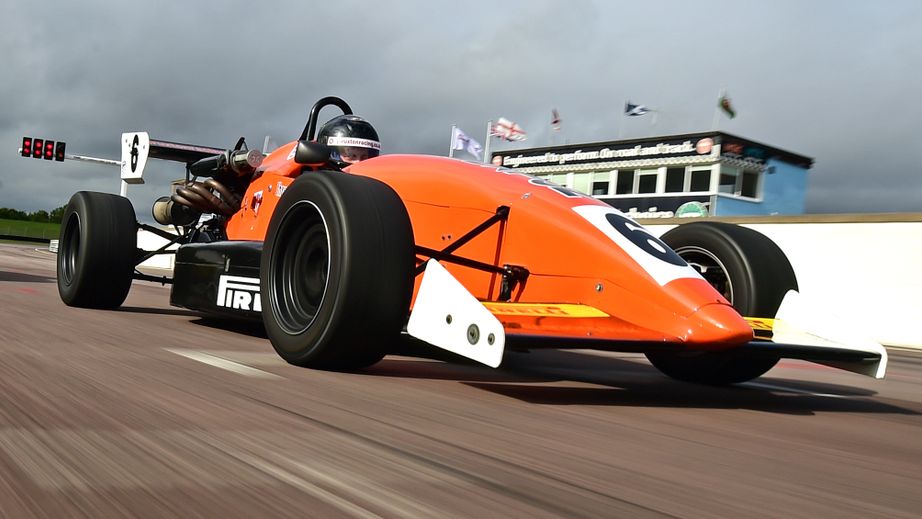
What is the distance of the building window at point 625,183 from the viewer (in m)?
37.7

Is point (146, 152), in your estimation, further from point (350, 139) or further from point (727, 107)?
point (727, 107)

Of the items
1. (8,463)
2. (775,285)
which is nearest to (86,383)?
(8,463)

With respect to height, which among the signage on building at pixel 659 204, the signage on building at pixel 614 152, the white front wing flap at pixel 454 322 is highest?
the signage on building at pixel 614 152

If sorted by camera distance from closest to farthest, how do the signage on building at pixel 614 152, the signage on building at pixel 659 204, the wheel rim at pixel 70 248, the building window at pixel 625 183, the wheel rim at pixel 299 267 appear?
the wheel rim at pixel 299 267
the wheel rim at pixel 70 248
the signage on building at pixel 659 204
the signage on building at pixel 614 152
the building window at pixel 625 183

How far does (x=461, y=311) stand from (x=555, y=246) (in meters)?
0.86

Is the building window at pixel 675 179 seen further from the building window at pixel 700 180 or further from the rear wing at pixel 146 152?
the rear wing at pixel 146 152

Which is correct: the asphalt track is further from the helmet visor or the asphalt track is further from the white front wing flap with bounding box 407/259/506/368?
the helmet visor

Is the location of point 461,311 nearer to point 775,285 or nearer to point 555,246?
point 555,246

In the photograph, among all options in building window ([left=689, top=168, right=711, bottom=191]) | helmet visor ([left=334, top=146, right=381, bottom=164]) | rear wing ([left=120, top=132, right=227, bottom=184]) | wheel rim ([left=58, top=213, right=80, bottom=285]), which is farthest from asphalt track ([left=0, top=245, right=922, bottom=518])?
building window ([left=689, top=168, right=711, bottom=191])

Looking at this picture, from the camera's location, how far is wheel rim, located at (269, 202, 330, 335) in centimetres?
383

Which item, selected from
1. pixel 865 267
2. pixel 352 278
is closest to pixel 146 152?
pixel 352 278

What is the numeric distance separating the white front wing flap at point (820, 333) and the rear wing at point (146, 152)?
16.0ft

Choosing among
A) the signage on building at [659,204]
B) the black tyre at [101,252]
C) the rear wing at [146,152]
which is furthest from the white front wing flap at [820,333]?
the signage on building at [659,204]

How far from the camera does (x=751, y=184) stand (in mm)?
36594
